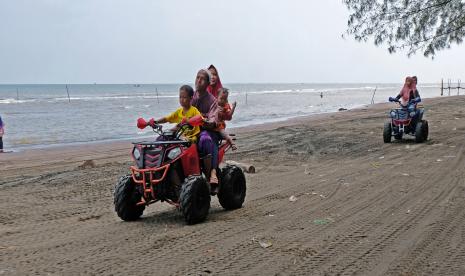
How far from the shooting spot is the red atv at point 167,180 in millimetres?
5812

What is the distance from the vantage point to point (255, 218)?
629 cm

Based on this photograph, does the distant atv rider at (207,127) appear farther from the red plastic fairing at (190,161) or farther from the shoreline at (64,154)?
the shoreline at (64,154)

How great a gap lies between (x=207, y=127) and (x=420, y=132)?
958cm

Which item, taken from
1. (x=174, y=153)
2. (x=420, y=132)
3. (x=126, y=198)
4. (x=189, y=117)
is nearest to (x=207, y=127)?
(x=189, y=117)

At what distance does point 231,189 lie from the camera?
6.79 metres

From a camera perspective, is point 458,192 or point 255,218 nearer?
point 255,218

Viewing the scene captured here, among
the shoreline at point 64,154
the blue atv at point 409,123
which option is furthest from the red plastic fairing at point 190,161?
the blue atv at point 409,123

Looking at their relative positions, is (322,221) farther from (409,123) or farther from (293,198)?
(409,123)

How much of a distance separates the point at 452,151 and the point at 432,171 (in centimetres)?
328

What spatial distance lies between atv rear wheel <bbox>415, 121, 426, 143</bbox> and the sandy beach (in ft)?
9.51

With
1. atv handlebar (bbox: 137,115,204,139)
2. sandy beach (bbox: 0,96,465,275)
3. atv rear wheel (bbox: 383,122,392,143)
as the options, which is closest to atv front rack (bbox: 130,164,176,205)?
sandy beach (bbox: 0,96,465,275)

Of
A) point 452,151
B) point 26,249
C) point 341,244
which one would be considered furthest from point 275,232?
point 452,151

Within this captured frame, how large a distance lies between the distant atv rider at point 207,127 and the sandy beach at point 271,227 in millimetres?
601

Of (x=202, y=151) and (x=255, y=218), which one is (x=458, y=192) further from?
(x=202, y=151)
